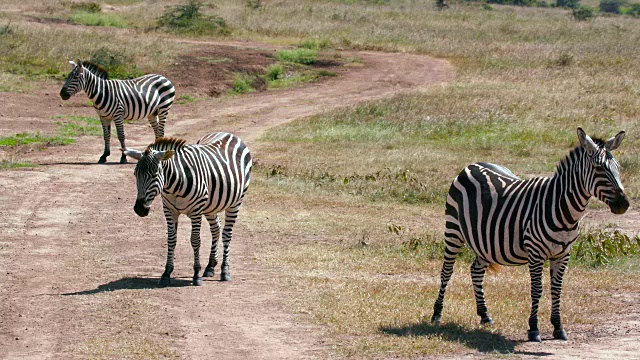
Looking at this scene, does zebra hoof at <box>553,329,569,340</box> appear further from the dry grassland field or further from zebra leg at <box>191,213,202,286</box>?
zebra leg at <box>191,213,202,286</box>

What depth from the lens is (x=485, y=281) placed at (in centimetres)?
1350

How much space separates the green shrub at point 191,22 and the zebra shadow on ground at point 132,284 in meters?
33.3

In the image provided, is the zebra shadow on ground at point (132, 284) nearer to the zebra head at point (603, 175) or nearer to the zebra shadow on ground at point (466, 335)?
the zebra shadow on ground at point (466, 335)

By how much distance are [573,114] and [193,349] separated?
69.3 ft

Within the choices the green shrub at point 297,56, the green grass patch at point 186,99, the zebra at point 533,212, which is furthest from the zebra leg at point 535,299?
the green shrub at point 297,56

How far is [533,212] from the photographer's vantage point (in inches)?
402

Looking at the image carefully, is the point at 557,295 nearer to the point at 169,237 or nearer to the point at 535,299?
the point at 535,299

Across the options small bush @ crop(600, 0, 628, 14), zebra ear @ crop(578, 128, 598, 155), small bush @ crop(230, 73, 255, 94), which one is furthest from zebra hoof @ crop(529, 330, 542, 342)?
small bush @ crop(600, 0, 628, 14)

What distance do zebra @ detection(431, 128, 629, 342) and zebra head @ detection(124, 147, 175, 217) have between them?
355 cm

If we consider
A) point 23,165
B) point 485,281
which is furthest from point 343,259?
point 23,165

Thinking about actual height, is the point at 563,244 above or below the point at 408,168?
above

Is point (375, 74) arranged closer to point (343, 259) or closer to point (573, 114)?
point (573, 114)

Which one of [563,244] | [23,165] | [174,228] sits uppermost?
[563,244]

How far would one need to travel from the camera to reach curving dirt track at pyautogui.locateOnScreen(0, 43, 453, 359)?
391 inches
